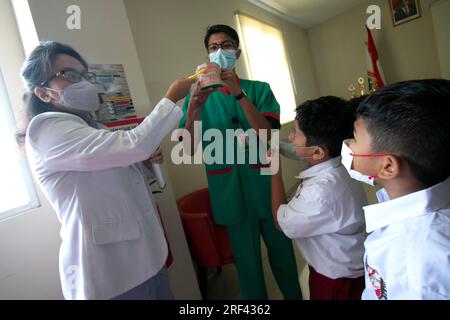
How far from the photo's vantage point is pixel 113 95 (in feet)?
3.95

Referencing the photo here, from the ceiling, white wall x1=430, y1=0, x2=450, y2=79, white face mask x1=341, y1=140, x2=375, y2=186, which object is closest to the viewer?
white face mask x1=341, y1=140, x2=375, y2=186

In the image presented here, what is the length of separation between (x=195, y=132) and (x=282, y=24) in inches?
150

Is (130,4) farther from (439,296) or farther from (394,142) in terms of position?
(439,296)

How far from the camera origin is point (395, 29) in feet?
14.7

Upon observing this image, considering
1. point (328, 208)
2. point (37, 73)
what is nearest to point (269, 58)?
point (328, 208)

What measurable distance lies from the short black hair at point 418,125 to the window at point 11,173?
133cm

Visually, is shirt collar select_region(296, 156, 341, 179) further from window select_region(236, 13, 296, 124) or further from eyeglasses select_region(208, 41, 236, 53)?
window select_region(236, 13, 296, 124)

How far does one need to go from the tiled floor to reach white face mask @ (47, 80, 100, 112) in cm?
150

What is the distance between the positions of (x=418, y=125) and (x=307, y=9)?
449 cm

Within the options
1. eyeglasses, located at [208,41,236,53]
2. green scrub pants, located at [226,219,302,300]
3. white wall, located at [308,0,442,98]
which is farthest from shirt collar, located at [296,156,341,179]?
white wall, located at [308,0,442,98]

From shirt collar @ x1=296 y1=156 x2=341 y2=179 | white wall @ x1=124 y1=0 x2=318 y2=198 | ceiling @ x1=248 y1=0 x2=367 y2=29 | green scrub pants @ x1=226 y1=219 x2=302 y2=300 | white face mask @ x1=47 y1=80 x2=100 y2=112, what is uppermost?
ceiling @ x1=248 y1=0 x2=367 y2=29

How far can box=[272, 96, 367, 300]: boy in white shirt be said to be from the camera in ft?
3.16

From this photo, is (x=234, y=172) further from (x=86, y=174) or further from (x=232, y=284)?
(x=232, y=284)
